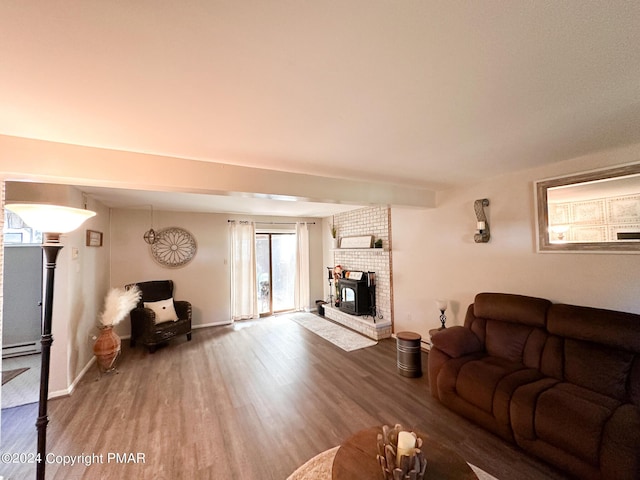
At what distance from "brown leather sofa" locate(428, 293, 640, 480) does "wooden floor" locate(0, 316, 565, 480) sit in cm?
23

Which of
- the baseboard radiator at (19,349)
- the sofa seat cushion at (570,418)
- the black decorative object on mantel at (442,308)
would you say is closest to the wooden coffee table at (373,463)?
the sofa seat cushion at (570,418)

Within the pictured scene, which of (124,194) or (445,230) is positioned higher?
(124,194)

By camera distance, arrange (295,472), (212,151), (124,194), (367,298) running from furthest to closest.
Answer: (367,298) → (124,194) → (212,151) → (295,472)

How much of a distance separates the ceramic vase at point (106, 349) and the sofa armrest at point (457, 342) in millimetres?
4080

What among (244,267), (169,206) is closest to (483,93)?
(169,206)

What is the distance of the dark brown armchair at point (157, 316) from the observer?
397 cm

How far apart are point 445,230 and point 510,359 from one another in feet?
5.75

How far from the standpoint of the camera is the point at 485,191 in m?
3.19

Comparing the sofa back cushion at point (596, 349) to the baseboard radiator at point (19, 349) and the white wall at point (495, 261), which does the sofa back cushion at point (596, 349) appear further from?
the baseboard radiator at point (19, 349)

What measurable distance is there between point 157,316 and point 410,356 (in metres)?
4.03

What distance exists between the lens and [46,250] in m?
1.49

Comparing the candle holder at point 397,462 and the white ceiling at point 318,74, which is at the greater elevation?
the white ceiling at point 318,74

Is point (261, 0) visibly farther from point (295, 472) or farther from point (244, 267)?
point (244, 267)

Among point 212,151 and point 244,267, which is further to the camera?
point 244,267
